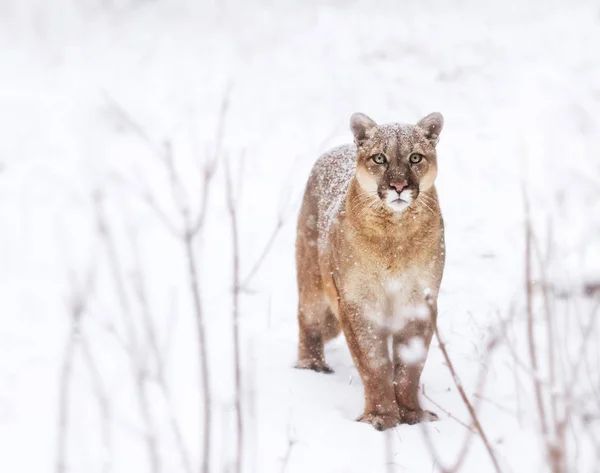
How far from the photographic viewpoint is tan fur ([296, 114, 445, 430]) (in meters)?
4.48

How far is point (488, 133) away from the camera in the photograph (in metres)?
10.4

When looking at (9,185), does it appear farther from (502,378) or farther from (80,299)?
(80,299)

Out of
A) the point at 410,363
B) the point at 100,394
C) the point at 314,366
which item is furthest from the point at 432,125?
the point at 100,394

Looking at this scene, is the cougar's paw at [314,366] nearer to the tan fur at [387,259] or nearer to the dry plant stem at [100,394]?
the tan fur at [387,259]

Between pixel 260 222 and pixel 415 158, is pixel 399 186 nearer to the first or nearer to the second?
pixel 415 158

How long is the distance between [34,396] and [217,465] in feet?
4.71

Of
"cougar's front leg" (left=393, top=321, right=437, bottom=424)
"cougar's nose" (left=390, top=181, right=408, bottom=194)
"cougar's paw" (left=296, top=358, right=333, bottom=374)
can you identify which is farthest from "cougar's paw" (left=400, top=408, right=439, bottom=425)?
"cougar's nose" (left=390, top=181, right=408, bottom=194)

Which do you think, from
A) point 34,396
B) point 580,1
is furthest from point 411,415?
point 580,1

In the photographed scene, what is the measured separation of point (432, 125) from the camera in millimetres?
4746

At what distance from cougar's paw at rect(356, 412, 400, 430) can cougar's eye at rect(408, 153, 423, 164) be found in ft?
4.63

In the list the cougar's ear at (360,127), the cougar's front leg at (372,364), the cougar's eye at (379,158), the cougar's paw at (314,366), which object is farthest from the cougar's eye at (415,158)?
the cougar's paw at (314,366)

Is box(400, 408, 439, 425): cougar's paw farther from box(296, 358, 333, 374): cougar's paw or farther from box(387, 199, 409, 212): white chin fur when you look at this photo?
box(387, 199, 409, 212): white chin fur

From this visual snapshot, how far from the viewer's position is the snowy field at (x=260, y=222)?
3.14 meters

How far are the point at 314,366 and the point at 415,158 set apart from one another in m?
1.73
